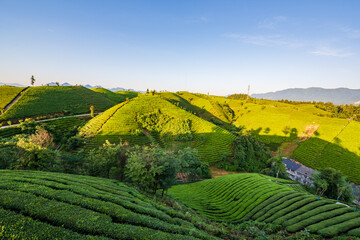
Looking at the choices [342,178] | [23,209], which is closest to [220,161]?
[342,178]

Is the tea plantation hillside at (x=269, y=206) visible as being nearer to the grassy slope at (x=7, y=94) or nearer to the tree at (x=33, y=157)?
the tree at (x=33, y=157)

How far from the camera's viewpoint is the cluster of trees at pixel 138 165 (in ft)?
78.8

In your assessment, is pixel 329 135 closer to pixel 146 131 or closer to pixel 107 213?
pixel 146 131

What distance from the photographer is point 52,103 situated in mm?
86875

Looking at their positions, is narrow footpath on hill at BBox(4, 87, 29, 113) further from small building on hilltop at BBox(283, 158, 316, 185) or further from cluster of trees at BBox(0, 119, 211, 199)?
small building on hilltop at BBox(283, 158, 316, 185)

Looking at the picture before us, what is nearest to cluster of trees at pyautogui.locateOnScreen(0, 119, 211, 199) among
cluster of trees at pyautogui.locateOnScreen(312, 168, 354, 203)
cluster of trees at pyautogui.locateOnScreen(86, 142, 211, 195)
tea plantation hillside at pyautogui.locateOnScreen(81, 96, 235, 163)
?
cluster of trees at pyautogui.locateOnScreen(86, 142, 211, 195)

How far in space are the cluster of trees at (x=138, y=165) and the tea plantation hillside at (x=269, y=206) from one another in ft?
43.1

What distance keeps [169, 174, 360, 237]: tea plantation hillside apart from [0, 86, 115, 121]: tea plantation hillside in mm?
88087

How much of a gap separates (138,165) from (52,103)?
98378 millimetres

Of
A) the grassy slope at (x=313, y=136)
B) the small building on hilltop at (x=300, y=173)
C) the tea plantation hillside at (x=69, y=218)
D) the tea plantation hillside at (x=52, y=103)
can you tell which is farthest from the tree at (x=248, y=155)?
the tea plantation hillside at (x=52, y=103)

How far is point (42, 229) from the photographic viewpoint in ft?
28.7

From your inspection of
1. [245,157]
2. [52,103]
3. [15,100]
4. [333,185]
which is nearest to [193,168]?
[245,157]

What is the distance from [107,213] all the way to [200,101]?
16685 centimetres

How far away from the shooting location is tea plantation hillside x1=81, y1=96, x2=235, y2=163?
6706cm
